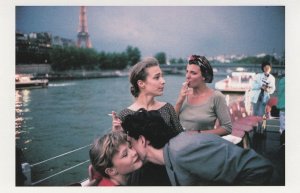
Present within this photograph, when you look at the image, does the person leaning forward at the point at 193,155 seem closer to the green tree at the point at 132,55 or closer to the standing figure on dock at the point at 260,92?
the green tree at the point at 132,55

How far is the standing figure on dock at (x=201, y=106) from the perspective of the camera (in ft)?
8.67

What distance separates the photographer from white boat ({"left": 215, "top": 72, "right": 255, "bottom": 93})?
3.04 meters

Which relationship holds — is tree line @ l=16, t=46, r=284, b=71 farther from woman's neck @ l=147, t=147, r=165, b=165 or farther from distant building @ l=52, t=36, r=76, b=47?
woman's neck @ l=147, t=147, r=165, b=165

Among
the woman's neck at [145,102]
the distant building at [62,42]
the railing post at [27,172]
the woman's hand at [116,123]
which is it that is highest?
the distant building at [62,42]

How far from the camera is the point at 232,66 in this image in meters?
3.07

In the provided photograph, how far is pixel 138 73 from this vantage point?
2.60 metres

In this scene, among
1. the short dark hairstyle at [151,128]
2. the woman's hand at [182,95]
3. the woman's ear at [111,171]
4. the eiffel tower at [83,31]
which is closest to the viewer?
the short dark hairstyle at [151,128]

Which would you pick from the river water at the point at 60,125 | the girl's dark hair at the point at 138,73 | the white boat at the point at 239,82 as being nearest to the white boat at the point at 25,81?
the river water at the point at 60,125

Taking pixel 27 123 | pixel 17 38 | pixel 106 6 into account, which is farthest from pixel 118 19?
pixel 27 123

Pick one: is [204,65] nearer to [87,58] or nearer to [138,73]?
[138,73]

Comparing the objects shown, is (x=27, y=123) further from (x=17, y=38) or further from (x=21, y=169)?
(x=17, y=38)

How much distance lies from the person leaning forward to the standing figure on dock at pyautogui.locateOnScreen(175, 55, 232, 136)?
31 cm

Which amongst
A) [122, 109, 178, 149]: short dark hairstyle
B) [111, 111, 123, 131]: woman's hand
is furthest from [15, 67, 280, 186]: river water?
[122, 109, 178, 149]: short dark hairstyle

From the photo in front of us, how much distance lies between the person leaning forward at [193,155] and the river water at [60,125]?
0.54m
